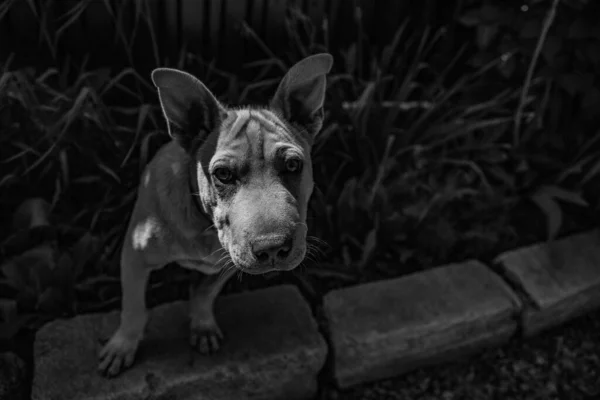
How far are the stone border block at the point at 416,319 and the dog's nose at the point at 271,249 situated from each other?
1.19 m

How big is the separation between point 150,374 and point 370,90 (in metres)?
1.90

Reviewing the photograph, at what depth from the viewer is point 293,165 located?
92.3 inches

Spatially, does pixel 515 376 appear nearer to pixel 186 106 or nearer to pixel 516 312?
pixel 516 312

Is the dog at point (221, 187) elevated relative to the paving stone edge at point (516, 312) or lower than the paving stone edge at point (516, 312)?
elevated

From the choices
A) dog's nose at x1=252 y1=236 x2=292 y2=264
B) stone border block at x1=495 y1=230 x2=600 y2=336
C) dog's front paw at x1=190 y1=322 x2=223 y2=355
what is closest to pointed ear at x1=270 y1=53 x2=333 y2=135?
dog's nose at x1=252 y1=236 x2=292 y2=264

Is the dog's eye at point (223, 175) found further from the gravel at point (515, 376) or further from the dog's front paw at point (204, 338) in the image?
the gravel at point (515, 376)

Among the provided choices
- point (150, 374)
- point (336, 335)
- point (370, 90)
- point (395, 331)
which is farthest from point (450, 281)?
point (150, 374)

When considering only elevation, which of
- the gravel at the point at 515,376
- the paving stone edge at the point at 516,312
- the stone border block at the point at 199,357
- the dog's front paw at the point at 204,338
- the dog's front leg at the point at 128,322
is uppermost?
the dog's front leg at the point at 128,322

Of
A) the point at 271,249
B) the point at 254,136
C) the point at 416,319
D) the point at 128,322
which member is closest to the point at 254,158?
the point at 254,136

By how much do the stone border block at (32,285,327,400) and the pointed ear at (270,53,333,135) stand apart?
107cm

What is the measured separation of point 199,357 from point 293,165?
1.15 metres

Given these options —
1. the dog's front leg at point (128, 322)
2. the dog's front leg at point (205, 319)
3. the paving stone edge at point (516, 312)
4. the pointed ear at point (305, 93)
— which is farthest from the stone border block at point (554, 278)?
the dog's front leg at point (128, 322)

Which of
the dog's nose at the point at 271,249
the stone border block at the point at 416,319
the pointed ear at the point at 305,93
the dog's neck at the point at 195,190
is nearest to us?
the dog's nose at the point at 271,249

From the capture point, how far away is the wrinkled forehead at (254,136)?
230cm
